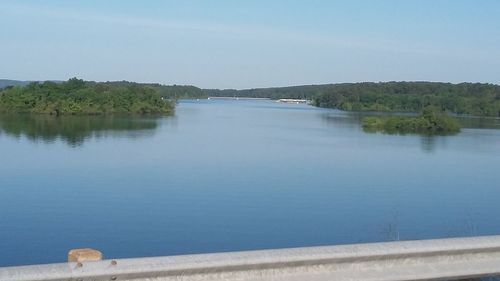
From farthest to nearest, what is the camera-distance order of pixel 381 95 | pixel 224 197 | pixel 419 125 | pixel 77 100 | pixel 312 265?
pixel 381 95, pixel 77 100, pixel 419 125, pixel 224 197, pixel 312 265

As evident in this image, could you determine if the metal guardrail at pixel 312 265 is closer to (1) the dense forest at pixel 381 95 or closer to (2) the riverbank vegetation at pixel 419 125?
(2) the riverbank vegetation at pixel 419 125

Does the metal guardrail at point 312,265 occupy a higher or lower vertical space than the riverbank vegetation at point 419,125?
higher

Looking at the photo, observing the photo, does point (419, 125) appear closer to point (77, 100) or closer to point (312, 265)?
point (77, 100)

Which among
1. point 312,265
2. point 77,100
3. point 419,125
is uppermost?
point 312,265

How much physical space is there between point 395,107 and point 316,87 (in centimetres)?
5304

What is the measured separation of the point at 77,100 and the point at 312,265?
6538 centimetres

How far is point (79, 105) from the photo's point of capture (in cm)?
6488

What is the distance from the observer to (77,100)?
65.8 m

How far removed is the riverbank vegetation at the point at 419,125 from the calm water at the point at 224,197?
60.8ft

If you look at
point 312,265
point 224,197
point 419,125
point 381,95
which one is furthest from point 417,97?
point 312,265

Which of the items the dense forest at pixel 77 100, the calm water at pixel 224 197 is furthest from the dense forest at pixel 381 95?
the calm water at pixel 224 197

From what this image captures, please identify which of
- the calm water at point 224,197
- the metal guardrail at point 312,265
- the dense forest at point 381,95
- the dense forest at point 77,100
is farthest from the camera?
the dense forest at point 381,95

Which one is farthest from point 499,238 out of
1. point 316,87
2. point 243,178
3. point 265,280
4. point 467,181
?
point 316,87

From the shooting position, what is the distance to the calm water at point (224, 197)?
37.6 feet
